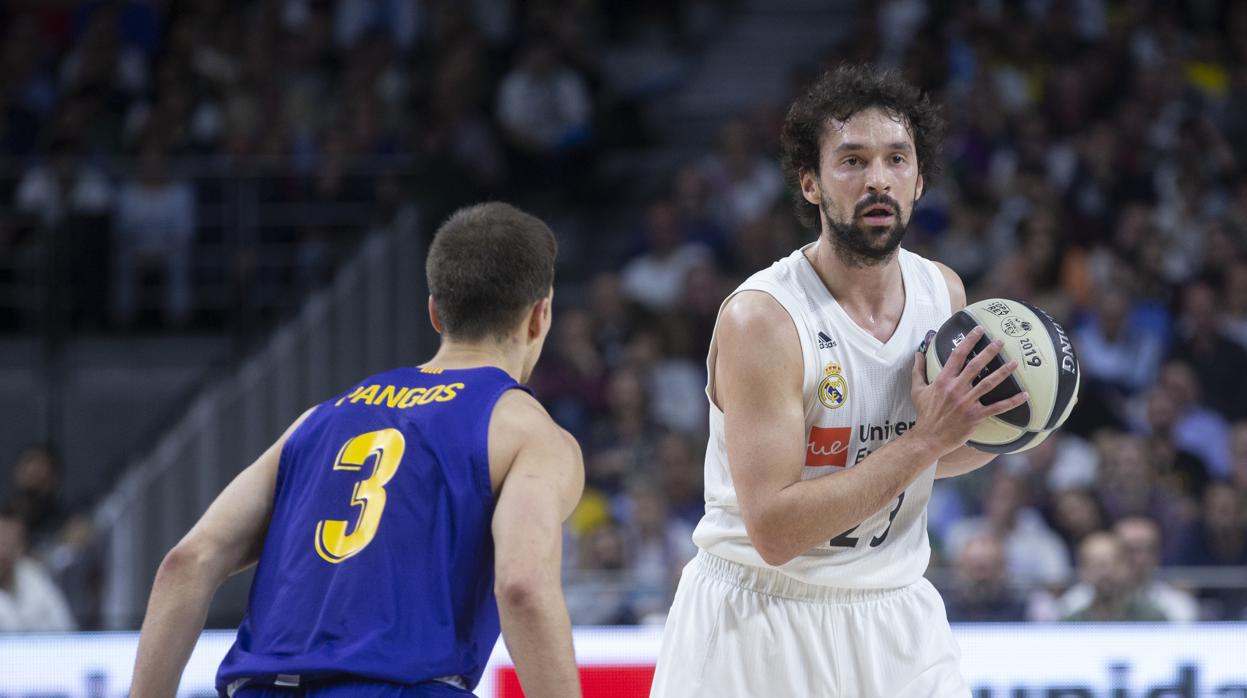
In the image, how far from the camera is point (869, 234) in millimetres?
3600

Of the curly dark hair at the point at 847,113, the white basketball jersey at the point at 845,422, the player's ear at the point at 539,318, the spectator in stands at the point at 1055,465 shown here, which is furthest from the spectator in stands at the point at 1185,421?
the player's ear at the point at 539,318

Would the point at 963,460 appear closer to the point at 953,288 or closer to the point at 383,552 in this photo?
the point at 953,288

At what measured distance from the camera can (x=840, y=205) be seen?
11.9 ft

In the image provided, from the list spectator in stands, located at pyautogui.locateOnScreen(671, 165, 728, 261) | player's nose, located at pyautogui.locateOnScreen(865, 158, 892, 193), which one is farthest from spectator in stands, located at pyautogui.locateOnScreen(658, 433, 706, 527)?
player's nose, located at pyautogui.locateOnScreen(865, 158, 892, 193)

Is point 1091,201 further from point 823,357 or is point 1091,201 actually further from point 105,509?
point 823,357

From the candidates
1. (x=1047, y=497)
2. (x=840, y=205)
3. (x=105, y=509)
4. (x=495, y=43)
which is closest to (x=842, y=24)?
(x=495, y=43)

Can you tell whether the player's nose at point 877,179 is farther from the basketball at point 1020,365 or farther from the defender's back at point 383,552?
the defender's back at point 383,552

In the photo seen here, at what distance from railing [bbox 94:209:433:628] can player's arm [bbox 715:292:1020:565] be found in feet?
19.6

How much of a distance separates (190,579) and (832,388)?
1.48 m

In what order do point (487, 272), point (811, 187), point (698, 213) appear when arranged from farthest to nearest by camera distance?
1. point (698, 213)
2. point (811, 187)
3. point (487, 272)

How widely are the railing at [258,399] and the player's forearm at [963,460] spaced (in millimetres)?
5888

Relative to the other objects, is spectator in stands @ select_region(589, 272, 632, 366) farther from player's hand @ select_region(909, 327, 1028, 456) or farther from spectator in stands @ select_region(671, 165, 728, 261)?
player's hand @ select_region(909, 327, 1028, 456)

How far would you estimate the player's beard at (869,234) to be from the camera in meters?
3.59

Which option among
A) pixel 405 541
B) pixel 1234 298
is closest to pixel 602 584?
pixel 405 541
